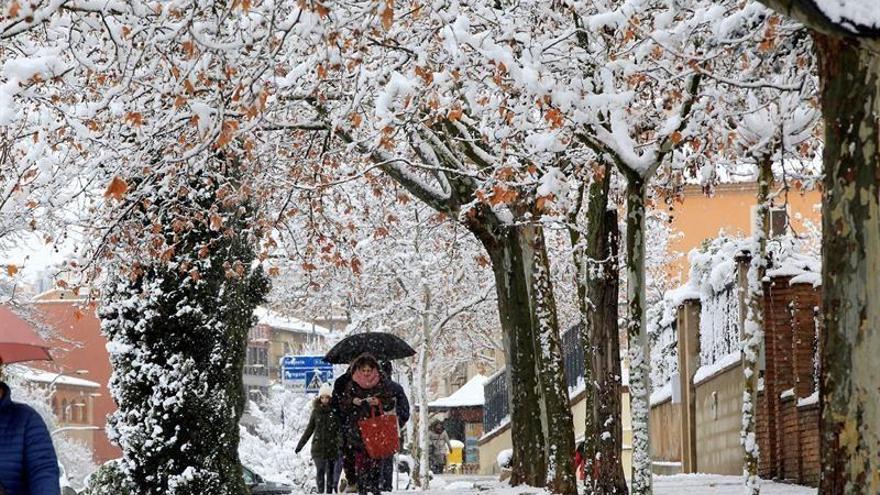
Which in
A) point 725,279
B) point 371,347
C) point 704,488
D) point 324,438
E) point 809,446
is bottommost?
point 704,488

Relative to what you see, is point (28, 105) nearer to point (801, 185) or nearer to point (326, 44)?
point (326, 44)

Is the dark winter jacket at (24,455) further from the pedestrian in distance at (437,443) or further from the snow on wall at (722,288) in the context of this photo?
the pedestrian in distance at (437,443)

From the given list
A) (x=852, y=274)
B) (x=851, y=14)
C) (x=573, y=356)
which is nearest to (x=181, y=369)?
(x=852, y=274)

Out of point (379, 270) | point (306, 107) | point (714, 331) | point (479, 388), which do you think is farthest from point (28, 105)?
point (479, 388)

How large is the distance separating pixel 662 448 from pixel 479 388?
4486cm

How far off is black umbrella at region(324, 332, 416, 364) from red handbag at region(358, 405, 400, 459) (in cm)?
195

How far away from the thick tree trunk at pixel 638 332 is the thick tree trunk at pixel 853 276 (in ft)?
18.3

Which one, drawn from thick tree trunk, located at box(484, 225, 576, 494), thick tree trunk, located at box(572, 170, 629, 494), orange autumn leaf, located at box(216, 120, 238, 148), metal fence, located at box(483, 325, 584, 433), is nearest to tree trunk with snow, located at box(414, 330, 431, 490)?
metal fence, located at box(483, 325, 584, 433)

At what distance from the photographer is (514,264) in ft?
64.0

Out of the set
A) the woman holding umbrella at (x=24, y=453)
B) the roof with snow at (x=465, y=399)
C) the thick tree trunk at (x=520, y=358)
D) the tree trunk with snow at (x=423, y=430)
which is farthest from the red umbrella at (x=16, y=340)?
the roof with snow at (x=465, y=399)

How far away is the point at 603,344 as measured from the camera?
1535 centimetres

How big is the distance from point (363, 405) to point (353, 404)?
0.34ft

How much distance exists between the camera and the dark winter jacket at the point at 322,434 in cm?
2256

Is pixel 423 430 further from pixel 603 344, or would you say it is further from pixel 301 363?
pixel 603 344
